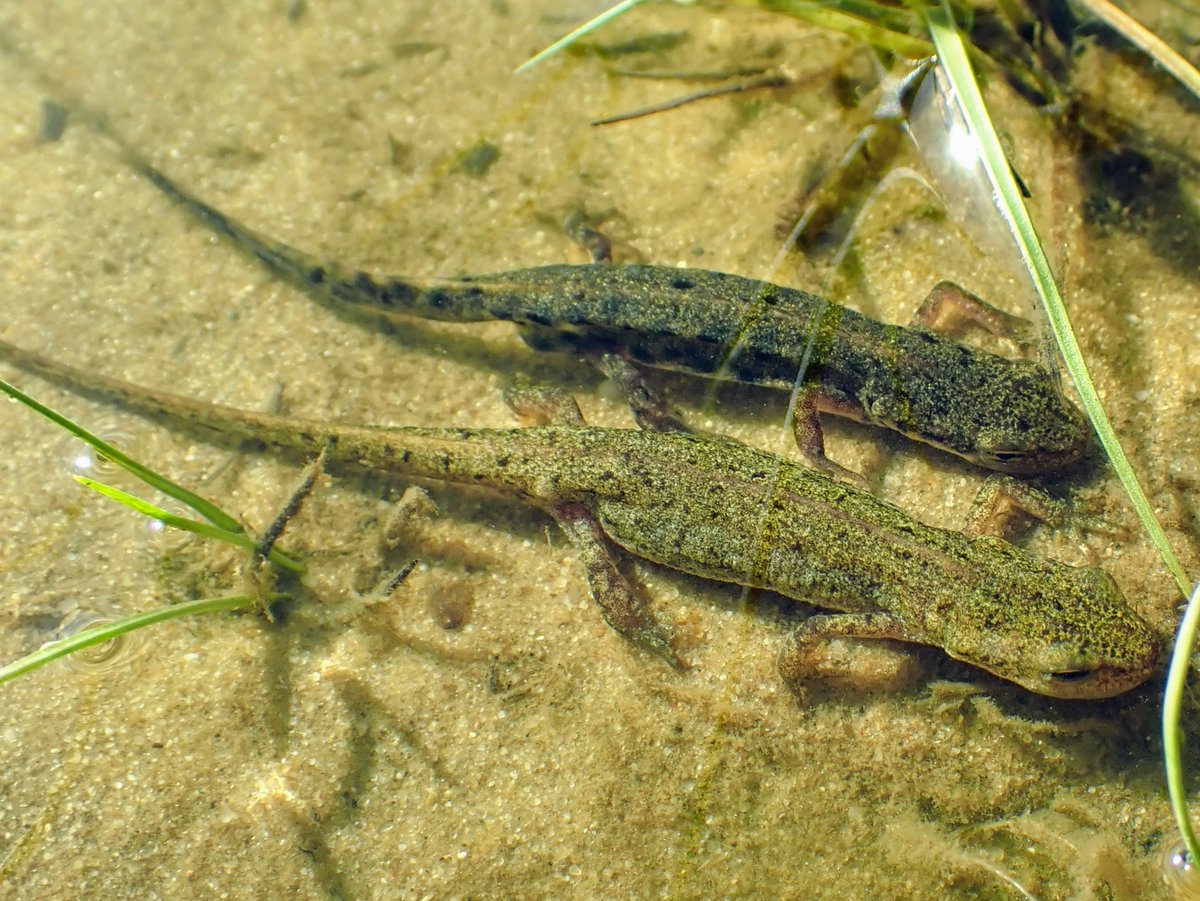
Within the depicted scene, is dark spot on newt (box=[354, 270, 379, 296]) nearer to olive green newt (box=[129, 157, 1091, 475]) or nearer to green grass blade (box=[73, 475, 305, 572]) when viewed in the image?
olive green newt (box=[129, 157, 1091, 475])

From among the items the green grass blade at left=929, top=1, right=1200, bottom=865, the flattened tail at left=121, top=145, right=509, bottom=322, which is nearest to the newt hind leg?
the green grass blade at left=929, top=1, right=1200, bottom=865

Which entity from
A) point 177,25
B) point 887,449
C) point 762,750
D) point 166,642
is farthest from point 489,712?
point 177,25

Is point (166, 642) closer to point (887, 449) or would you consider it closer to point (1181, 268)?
point (887, 449)

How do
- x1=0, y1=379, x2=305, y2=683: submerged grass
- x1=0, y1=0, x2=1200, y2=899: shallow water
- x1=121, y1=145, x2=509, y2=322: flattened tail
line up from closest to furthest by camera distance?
x1=0, y1=379, x2=305, y2=683: submerged grass
x1=0, y1=0, x2=1200, y2=899: shallow water
x1=121, y1=145, x2=509, y2=322: flattened tail

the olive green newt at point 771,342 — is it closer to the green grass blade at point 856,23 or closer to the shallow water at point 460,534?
the shallow water at point 460,534

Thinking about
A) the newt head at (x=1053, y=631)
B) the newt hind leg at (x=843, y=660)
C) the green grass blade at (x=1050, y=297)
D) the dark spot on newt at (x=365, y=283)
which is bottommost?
the newt hind leg at (x=843, y=660)

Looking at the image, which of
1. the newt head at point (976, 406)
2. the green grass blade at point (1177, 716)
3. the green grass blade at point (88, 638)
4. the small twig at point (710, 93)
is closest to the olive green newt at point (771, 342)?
the newt head at point (976, 406)

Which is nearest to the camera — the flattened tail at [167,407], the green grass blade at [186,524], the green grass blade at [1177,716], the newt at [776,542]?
the green grass blade at [1177,716]
